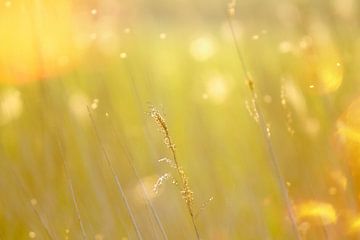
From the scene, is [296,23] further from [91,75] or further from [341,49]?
[91,75]

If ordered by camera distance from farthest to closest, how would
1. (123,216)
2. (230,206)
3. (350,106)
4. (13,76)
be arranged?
(13,76) → (350,106) → (123,216) → (230,206)

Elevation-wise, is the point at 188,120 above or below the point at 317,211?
above

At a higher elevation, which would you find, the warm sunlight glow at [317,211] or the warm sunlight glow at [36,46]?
the warm sunlight glow at [36,46]

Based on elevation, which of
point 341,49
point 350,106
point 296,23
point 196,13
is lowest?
point 350,106

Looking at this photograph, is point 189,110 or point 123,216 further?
point 189,110

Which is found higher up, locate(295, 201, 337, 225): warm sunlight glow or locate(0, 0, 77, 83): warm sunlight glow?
locate(0, 0, 77, 83): warm sunlight glow

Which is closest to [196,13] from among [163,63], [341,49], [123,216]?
[163,63]

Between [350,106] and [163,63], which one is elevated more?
[163,63]

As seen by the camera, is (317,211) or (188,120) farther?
(188,120)
